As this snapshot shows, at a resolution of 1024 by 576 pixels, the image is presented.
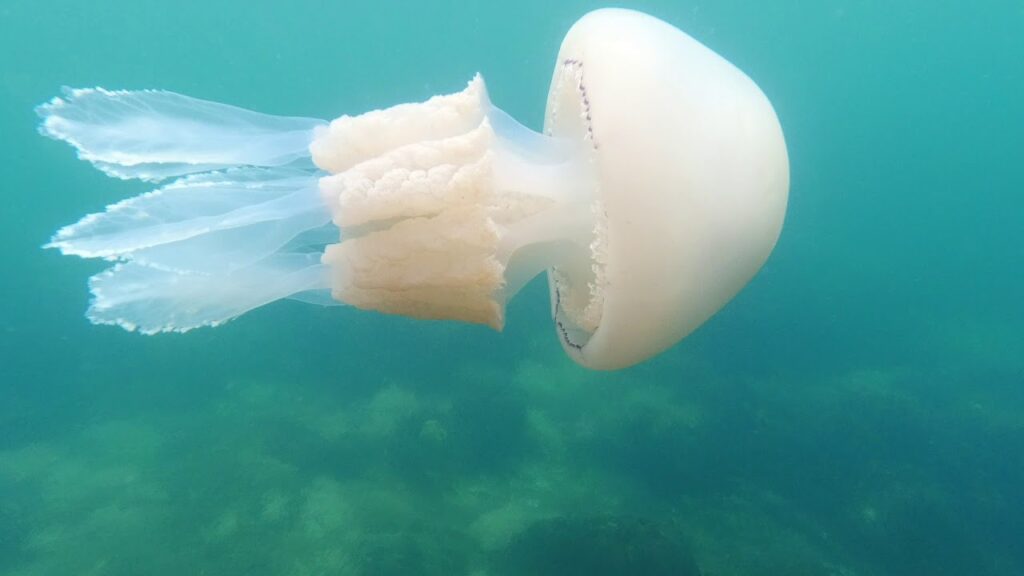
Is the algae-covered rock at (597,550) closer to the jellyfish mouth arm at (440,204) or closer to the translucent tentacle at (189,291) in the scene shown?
the jellyfish mouth arm at (440,204)

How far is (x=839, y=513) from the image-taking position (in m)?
6.64

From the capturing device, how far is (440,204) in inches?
92.9

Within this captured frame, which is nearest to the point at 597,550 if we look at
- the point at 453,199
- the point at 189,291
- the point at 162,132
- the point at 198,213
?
the point at 453,199

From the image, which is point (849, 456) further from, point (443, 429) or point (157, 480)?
point (157, 480)

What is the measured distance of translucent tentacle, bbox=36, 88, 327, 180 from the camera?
7.39 feet

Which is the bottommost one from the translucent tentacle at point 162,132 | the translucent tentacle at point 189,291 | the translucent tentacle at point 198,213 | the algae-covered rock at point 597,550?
the algae-covered rock at point 597,550

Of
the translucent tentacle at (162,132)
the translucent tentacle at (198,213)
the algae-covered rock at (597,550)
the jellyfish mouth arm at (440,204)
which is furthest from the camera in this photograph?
the algae-covered rock at (597,550)

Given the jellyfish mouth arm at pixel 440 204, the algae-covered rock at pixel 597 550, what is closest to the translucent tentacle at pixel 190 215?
the jellyfish mouth arm at pixel 440 204

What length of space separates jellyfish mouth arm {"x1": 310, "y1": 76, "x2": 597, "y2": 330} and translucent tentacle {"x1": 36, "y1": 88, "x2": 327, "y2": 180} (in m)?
0.23

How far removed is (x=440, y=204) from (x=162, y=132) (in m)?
1.07

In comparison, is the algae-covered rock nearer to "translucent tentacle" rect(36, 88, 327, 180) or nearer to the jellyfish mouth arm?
the jellyfish mouth arm

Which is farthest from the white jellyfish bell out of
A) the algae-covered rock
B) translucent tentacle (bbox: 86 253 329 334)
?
the algae-covered rock

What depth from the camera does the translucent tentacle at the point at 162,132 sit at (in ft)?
7.39

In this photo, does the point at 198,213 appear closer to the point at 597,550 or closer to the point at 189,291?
the point at 189,291
